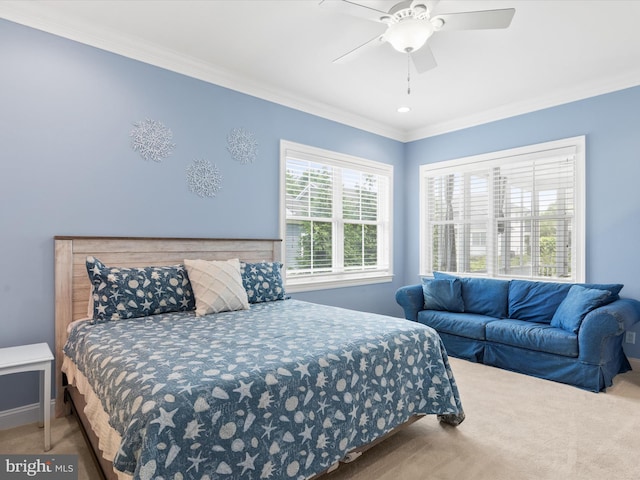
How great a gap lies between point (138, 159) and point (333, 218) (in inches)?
88.9

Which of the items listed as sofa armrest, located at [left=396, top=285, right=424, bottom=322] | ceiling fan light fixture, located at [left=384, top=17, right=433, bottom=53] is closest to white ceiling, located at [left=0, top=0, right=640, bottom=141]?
ceiling fan light fixture, located at [left=384, top=17, right=433, bottom=53]

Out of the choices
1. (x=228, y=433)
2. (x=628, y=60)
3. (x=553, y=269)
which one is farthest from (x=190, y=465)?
(x=628, y=60)

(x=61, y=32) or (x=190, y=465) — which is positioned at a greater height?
(x=61, y=32)

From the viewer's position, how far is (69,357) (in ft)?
7.82

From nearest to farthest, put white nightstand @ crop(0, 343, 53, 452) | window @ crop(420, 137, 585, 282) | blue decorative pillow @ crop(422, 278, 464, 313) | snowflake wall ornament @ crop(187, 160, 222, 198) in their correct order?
white nightstand @ crop(0, 343, 53, 452)
snowflake wall ornament @ crop(187, 160, 222, 198)
window @ crop(420, 137, 585, 282)
blue decorative pillow @ crop(422, 278, 464, 313)

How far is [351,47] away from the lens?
3.02m

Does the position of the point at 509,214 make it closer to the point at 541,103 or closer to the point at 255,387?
the point at 541,103

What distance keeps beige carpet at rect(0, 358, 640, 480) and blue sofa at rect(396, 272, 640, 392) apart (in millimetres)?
274

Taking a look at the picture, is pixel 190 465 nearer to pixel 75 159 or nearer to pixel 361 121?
pixel 75 159

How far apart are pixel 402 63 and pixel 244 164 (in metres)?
1.71

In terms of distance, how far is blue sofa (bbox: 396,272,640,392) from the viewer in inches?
118

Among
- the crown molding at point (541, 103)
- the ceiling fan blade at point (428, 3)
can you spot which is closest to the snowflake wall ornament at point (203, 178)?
the ceiling fan blade at point (428, 3)

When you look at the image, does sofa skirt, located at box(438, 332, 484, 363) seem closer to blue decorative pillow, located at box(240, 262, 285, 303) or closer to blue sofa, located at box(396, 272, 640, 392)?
blue sofa, located at box(396, 272, 640, 392)

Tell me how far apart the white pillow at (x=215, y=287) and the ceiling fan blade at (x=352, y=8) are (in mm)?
1938
